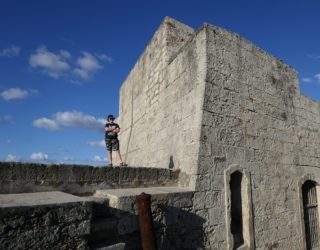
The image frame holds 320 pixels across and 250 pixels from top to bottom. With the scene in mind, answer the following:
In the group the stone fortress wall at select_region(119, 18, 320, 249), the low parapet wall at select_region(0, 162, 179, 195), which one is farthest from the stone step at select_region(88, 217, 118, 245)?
the stone fortress wall at select_region(119, 18, 320, 249)

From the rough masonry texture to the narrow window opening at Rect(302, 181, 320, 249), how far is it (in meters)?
0.18

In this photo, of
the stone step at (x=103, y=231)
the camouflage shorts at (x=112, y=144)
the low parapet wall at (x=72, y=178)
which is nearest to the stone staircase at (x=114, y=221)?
the stone step at (x=103, y=231)

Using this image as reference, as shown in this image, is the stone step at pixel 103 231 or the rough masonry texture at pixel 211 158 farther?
the rough masonry texture at pixel 211 158

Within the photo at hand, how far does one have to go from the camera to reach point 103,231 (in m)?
3.10

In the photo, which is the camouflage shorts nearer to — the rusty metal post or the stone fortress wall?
the stone fortress wall

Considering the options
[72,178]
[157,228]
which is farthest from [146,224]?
[72,178]

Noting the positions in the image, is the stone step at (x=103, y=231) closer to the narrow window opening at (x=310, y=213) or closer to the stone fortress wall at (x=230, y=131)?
the stone fortress wall at (x=230, y=131)

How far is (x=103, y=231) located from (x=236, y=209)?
270 cm

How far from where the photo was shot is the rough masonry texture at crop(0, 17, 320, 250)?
3.62 metres

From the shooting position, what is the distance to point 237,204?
4938mm

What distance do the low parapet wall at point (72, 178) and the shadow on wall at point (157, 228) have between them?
1.76 feet

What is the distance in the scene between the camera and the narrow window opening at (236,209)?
4.77 m

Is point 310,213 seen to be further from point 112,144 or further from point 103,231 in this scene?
point 103,231

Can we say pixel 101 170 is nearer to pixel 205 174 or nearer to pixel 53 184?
pixel 53 184
